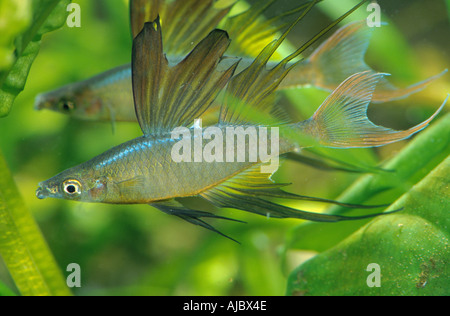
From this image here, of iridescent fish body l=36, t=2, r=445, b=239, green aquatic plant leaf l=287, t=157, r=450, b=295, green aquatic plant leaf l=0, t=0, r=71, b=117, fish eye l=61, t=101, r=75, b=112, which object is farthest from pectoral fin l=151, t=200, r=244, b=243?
fish eye l=61, t=101, r=75, b=112

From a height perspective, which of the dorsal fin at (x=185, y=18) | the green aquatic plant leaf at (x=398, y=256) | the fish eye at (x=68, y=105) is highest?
the dorsal fin at (x=185, y=18)

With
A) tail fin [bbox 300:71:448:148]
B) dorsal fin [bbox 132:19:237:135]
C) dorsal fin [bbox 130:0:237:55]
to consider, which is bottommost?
A: tail fin [bbox 300:71:448:148]

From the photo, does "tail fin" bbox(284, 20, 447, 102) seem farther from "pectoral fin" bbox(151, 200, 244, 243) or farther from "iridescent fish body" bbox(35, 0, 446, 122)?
"pectoral fin" bbox(151, 200, 244, 243)

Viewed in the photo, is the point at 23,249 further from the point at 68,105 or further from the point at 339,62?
the point at 339,62

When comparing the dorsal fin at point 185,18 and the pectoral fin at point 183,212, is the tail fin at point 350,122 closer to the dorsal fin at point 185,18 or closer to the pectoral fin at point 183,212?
the pectoral fin at point 183,212

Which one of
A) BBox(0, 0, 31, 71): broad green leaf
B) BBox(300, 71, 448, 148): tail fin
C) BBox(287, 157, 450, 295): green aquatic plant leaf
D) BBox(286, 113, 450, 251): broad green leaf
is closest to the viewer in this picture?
BBox(0, 0, 31, 71): broad green leaf

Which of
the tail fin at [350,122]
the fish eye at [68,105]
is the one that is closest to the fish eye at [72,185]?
the tail fin at [350,122]
